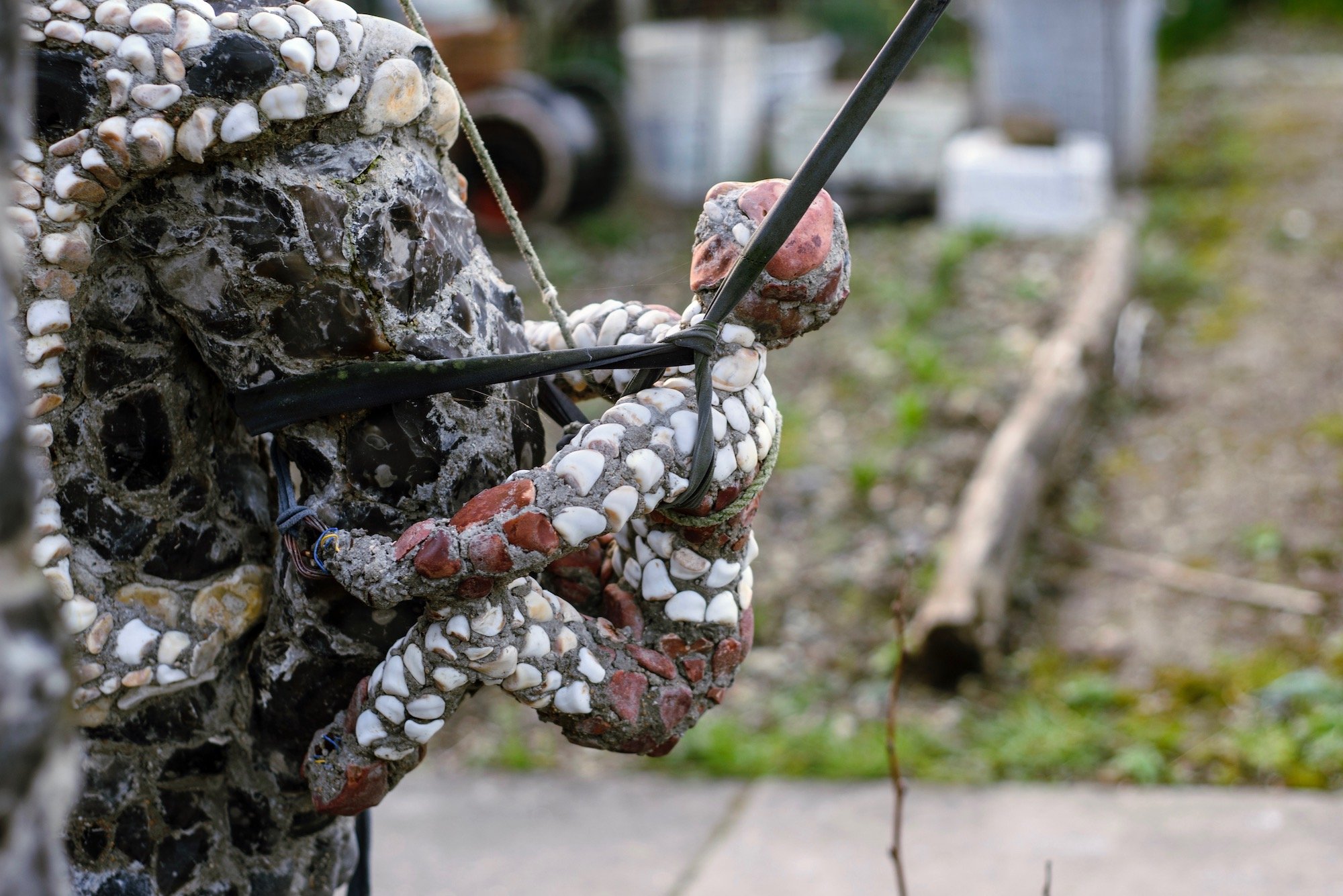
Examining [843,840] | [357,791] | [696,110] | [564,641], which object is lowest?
[843,840]

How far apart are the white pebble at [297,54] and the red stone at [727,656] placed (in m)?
0.62

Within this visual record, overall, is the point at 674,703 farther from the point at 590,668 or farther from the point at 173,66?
the point at 173,66

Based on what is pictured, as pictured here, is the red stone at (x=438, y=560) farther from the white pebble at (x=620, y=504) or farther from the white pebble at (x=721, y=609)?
the white pebble at (x=721, y=609)

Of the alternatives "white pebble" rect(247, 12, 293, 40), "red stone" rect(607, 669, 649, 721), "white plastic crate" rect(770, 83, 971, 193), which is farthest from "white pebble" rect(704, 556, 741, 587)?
"white plastic crate" rect(770, 83, 971, 193)

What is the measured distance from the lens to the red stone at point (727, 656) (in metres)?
1.26

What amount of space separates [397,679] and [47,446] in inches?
13.8

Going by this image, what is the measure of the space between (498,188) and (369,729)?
497 millimetres

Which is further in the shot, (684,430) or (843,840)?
(843,840)

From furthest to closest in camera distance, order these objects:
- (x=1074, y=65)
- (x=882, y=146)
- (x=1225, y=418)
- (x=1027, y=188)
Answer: (x=1074, y=65)
(x=882, y=146)
(x=1027, y=188)
(x=1225, y=418)

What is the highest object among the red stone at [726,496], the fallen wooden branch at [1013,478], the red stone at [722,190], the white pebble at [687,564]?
the red stone at [722,190]

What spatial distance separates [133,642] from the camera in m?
1.18

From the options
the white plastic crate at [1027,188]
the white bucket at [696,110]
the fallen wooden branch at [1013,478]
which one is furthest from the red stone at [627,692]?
the white bucket at [696,110]

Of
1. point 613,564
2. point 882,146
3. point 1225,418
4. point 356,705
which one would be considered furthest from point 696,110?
point 356,705

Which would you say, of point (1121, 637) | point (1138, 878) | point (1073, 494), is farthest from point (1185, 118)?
point (1138, 878)
